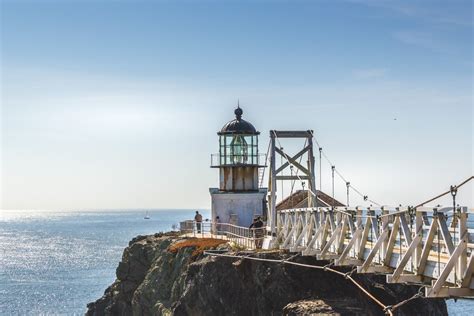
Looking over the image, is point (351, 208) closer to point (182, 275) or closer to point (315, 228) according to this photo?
point (315, 228)

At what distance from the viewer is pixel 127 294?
152 feet

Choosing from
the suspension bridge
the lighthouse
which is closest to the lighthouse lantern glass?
the lighthouse

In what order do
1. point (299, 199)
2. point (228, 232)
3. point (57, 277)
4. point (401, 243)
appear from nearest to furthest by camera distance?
point (401, 243), point (228, 232), point (299, 199), point (57, 277)

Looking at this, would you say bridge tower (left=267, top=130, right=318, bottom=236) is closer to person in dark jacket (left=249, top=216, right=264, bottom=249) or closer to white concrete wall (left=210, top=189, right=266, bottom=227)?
person in dark jacket (left=249, top=216, right=264, bottom=249)

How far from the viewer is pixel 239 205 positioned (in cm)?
4791

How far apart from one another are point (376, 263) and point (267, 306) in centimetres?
928

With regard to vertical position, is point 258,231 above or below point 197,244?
above

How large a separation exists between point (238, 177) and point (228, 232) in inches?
340

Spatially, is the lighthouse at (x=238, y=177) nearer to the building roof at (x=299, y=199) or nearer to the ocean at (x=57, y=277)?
the building roof at (x=299, y=199)

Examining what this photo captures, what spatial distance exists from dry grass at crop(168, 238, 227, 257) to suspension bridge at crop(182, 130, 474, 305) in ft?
4.40

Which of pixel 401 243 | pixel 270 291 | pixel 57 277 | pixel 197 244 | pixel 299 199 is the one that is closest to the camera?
pixel 401 243

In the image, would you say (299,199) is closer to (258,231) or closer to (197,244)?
(258,231)

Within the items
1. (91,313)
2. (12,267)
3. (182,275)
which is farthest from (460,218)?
(12,267)

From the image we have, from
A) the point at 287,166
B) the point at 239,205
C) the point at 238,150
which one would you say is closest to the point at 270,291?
the point at 287,166
